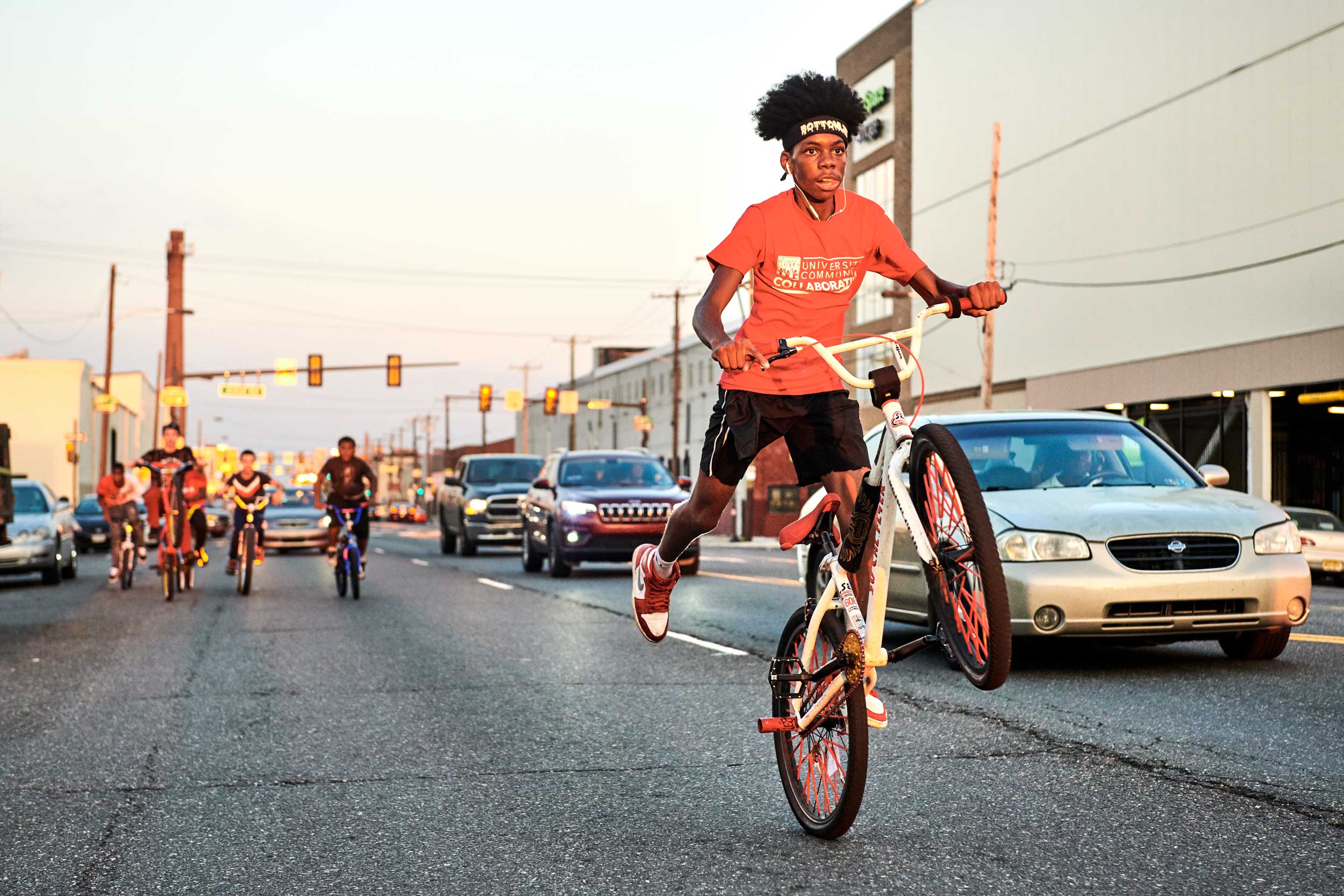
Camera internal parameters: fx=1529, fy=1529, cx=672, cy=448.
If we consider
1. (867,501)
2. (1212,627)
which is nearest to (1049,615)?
(1212,627)

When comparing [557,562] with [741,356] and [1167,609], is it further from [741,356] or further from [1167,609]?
[741,356]

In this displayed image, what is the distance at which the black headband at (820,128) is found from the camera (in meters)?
4.84

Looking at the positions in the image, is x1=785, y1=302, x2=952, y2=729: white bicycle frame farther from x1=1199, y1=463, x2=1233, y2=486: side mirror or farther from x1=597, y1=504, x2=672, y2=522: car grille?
x1=597, y1=504, x2=672, y2=522: car grille

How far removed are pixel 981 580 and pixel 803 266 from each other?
1.44m

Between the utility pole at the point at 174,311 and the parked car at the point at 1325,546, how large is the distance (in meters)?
38.0

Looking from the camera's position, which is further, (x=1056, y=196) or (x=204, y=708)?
(x=1056, y=196)

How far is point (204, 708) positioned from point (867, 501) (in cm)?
490

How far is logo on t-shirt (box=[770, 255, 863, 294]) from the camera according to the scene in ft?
16.1

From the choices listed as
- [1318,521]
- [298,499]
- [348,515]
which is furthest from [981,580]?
[298,499]

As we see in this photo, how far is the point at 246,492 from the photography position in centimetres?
1781

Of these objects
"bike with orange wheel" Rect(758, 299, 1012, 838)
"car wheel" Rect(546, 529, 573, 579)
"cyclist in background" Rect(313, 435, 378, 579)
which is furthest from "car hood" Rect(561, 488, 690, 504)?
"bike with orange wheel" Rect(758, 299, 1012, 838)

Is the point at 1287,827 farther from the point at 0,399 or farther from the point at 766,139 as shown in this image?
the point at 0,399

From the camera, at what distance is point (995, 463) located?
9633 mm

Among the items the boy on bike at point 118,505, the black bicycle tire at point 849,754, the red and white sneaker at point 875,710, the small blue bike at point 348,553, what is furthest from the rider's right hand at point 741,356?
the boy on bike at point 118,505
